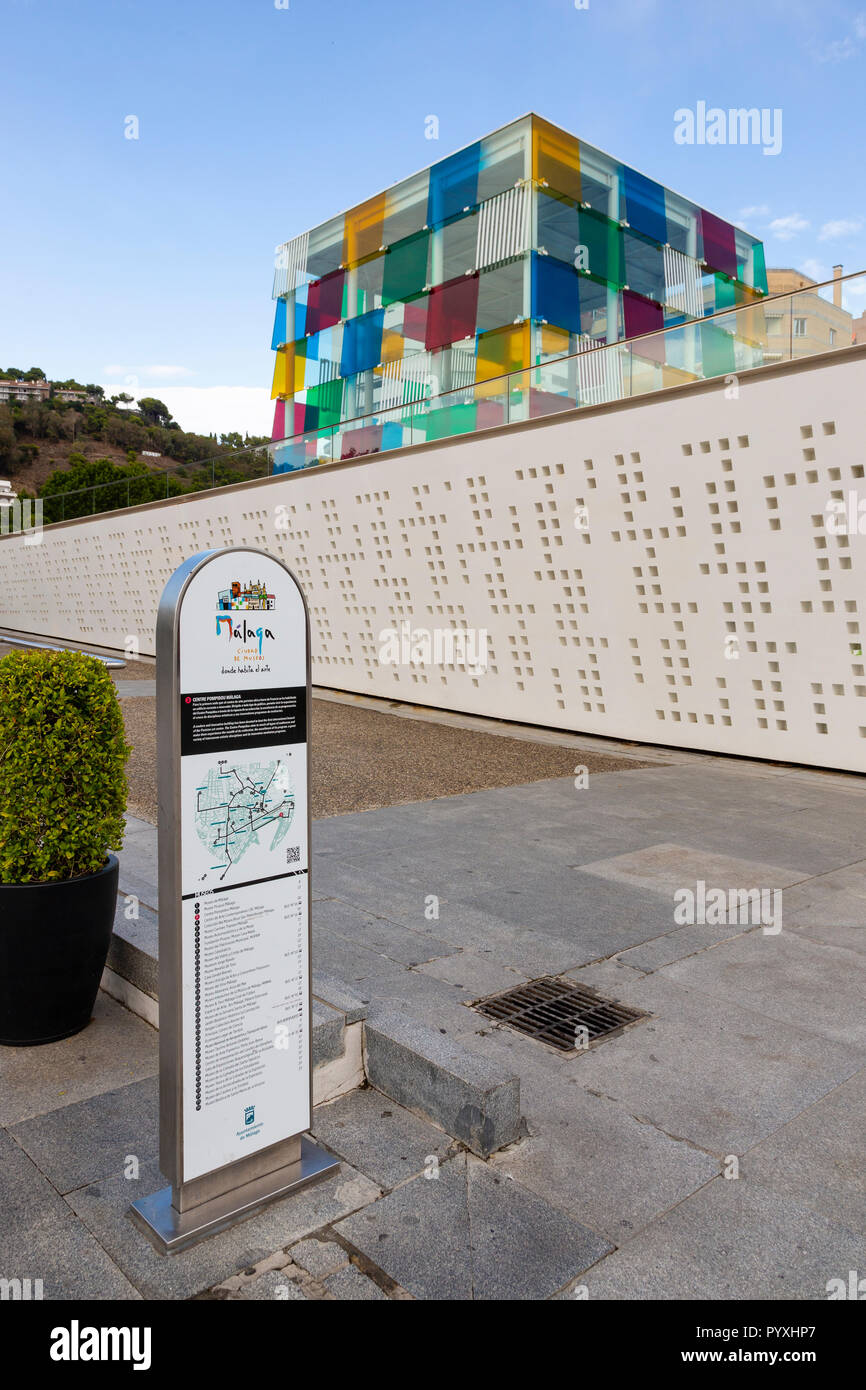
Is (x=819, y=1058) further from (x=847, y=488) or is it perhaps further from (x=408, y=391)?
(x=408, y=391)

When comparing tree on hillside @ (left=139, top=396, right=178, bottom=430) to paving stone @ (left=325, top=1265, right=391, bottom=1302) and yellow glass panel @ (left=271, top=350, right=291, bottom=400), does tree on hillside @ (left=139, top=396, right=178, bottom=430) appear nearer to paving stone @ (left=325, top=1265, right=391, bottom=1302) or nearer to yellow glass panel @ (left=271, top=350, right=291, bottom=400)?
yellow glass panel @ (left=271, top=350, right=291, bottom=400)

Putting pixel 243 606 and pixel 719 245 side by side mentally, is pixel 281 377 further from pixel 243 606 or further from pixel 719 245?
pixel 243 606

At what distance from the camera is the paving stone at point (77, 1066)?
3.17 m

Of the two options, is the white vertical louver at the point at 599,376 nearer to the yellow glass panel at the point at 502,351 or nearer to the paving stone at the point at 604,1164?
the yellow glass panel at the point at 502,351

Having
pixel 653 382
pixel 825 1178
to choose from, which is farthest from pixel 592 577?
pixel 825 1178

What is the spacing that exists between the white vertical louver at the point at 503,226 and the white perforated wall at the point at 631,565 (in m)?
6.57

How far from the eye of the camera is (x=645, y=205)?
21.1 metres

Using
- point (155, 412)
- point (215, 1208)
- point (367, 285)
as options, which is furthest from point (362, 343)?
point (155, 412)

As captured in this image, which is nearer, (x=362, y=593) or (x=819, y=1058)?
(x=819, y=1058)

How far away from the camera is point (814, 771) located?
401 inches

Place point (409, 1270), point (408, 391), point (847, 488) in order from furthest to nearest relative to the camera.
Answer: point (408, 391), point (847, 488), point (409, 1270)
